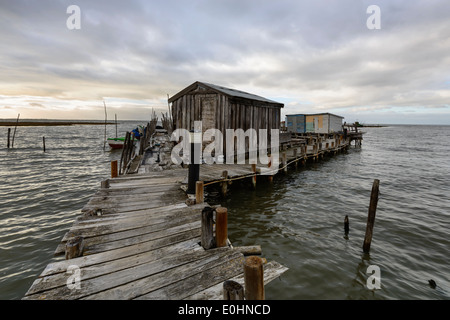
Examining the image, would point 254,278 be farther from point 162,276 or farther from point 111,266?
point 111,266

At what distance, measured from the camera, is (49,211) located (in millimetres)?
9398

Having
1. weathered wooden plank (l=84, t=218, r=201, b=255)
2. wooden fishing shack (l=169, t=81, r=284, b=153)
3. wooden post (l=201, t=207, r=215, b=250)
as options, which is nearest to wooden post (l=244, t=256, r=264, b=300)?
wooden post (l=201, t=207, r=215, b=250)

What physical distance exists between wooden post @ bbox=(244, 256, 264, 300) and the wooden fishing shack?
1132 centimetres

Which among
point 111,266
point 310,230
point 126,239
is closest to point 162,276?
point 111,266

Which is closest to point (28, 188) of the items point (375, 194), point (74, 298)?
point (74, 298)

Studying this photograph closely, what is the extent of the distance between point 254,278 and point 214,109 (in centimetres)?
1202

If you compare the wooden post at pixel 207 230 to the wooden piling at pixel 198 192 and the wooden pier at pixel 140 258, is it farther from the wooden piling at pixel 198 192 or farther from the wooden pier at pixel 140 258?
the wooden piling at pixel 198 192

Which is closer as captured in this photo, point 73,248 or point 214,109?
point 73,248

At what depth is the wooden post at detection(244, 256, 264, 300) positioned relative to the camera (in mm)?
2518

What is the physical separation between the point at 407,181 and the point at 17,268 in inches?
831

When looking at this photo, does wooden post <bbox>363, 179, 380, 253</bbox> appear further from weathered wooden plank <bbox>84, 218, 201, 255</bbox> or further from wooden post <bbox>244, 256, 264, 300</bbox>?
wooden post <bbox>244, 256, 264, 300</bbox>

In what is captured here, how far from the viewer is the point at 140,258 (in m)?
3.93

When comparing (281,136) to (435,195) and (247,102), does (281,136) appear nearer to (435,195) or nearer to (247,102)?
(247,102)
